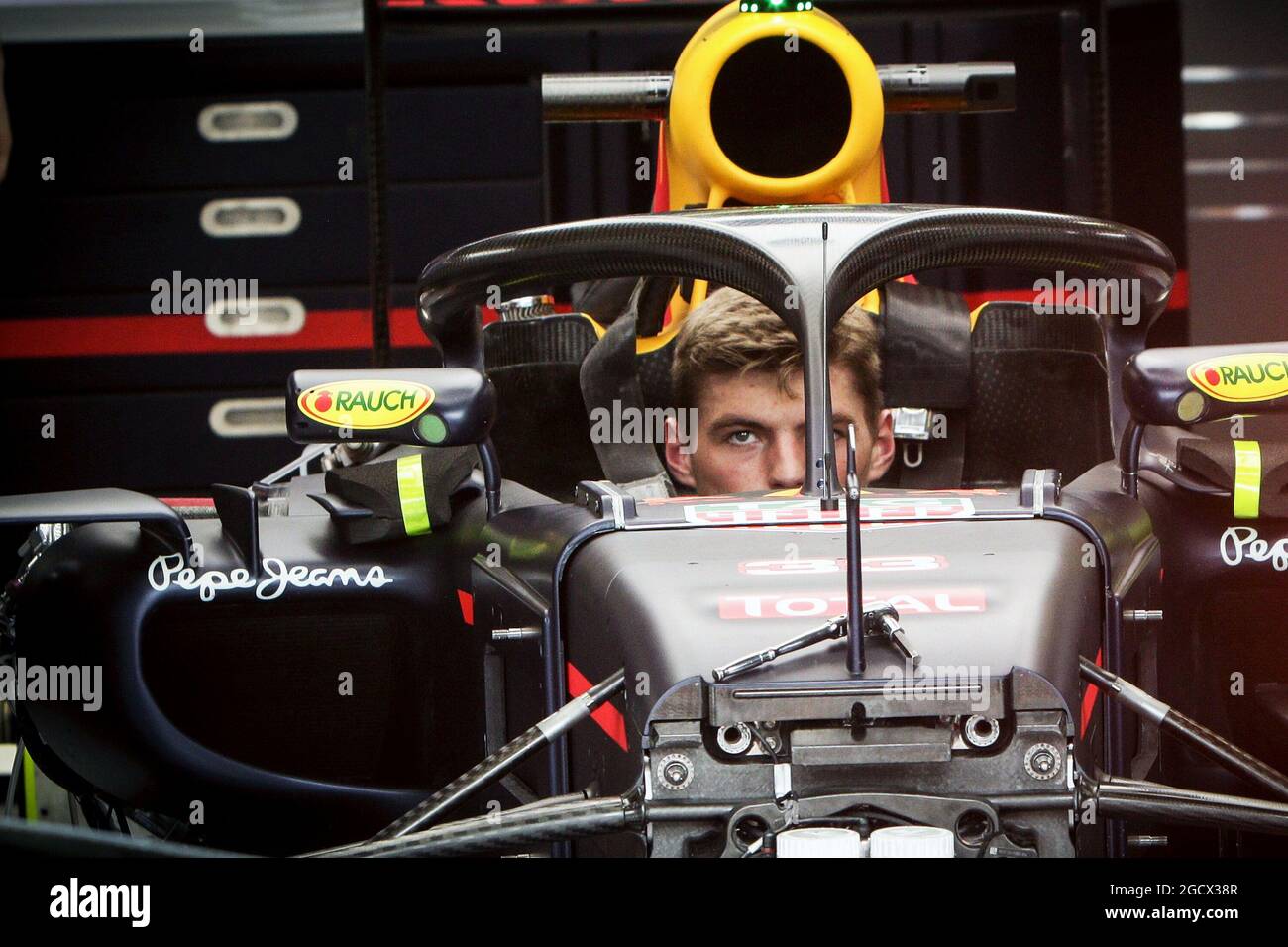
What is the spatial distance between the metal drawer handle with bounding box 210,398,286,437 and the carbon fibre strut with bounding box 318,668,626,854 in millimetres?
3385

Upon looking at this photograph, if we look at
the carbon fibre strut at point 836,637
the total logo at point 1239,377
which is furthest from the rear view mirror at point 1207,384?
the carbon fibre strut at point 836,637

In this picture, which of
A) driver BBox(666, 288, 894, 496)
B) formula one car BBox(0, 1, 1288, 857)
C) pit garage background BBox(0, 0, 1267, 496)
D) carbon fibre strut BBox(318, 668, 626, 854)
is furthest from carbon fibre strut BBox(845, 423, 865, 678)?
pit garage background BBox(0, 0, 1267, 496)

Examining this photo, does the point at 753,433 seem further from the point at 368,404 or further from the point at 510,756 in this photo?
the point at 510,756

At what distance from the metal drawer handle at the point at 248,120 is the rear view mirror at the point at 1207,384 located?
3.42 metres

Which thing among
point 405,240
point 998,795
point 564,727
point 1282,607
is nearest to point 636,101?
point 1282,607

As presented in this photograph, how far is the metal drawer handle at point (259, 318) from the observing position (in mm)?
4680

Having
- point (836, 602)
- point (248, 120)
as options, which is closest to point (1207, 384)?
point (836, 602)

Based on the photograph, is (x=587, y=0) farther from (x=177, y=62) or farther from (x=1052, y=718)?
(x=1052, y=718)

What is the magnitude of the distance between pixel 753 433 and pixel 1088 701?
0.60m

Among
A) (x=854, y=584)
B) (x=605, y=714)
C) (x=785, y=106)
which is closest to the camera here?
(x=854, y=584)

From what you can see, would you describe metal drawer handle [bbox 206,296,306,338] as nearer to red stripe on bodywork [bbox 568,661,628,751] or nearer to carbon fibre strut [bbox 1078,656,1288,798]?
red stripe on bodywork [bbox 568,661,628,751]

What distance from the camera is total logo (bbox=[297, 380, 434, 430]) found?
5.57ft

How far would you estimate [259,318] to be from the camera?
15.4 feet

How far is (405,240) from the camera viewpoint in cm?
465
